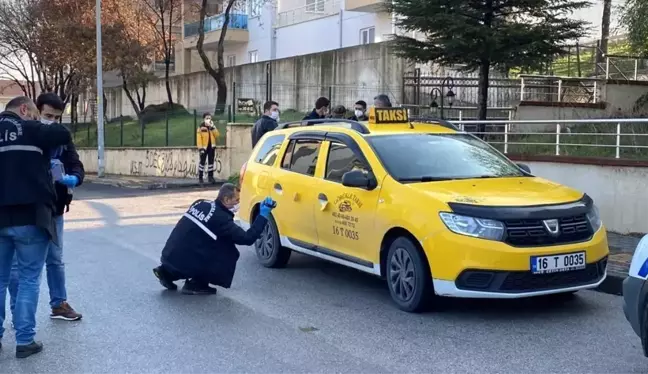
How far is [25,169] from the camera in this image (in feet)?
18.4

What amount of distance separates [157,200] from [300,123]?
9.31 meters

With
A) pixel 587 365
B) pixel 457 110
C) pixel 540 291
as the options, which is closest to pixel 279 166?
pixel 540 291

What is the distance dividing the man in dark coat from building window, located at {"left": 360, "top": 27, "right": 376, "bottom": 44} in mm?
23967

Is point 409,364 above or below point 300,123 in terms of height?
below

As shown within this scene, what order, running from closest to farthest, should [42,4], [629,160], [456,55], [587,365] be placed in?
1. [587,365]
2. [629,160]
3. [456,55]
4. [42,4]

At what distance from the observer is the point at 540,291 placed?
6621 millimetres

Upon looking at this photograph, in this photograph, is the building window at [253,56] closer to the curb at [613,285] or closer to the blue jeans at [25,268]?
the curb at [613,285]

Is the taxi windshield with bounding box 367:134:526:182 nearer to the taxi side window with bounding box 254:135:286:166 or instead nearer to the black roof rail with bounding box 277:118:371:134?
the black roof rail with bounding box 277:118:371:134

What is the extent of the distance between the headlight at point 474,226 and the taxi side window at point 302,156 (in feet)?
7.70

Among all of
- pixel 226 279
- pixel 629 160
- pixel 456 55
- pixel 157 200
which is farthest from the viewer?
pixel 157 200

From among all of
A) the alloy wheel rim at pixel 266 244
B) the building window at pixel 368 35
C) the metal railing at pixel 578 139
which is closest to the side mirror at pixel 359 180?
the alloy wheel rim at pixel 266 244

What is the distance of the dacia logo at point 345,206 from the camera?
7.80 metres

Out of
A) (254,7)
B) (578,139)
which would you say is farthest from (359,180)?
(254,7)

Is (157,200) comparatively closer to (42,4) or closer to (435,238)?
(435,238)
